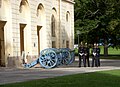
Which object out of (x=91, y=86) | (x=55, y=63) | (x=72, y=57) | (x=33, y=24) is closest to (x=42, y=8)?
(x=33, y=24)

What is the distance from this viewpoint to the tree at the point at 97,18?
200ft

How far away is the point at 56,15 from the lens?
42812 millimetres

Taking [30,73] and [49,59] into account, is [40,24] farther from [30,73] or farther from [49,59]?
[30,73]

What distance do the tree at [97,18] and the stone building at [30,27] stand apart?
15.6 metres

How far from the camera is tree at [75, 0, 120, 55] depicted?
61062mm

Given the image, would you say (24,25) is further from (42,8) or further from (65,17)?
(65,17)

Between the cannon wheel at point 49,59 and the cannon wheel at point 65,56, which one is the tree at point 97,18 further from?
the cannon wheel at point 49,59

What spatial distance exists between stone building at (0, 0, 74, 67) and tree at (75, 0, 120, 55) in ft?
51.3

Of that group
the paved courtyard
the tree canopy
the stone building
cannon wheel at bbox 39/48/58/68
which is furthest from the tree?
the paved courtyard

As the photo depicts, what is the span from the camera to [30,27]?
36.1 m

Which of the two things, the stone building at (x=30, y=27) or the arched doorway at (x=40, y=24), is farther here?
the arched doorway at (x=40, y=24)

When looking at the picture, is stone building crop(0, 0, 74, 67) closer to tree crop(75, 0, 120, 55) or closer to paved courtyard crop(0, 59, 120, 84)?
paved courtyard crop(0, 59, 120, 84)

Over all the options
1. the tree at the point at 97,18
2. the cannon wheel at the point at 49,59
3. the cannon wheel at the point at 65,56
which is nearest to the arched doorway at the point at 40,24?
the cannon wheel at the point at 65,56

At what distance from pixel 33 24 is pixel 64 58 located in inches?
209
